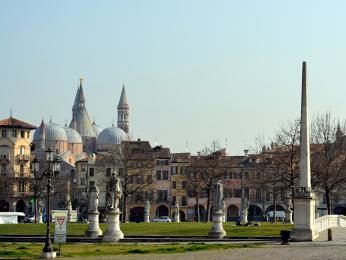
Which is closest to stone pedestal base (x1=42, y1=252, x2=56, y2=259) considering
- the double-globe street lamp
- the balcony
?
the double-globe street lamp

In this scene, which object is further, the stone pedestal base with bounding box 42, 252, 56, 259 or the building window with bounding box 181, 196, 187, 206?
the building window with bounding box 181, 196, 187, 206

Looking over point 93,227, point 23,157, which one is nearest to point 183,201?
point 23,157

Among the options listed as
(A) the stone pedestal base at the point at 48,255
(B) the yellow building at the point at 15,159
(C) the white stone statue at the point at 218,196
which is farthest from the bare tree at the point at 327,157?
(B) the yellow building at the point at 15,159

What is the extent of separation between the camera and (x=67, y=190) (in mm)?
142500

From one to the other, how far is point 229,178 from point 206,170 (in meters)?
35.5

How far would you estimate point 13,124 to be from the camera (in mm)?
147250

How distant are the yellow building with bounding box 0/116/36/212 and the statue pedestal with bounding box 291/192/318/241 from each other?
3890 inches

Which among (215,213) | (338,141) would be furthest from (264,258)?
(338,141)

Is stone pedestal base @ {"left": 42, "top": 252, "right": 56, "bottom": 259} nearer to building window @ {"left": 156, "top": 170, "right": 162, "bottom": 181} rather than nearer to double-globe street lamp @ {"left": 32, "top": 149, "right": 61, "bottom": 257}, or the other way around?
double-globe street lamp @ {"left": 32, "top": 149, "right": 61, "bottom": 257}

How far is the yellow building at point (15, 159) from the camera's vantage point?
14088 cm

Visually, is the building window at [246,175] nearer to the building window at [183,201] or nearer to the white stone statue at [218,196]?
the building window at [183,201]

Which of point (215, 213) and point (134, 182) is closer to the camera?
point (215, 213)

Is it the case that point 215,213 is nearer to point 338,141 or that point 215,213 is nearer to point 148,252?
point 148,252

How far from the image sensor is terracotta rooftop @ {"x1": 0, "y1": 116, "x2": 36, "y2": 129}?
14680cm
